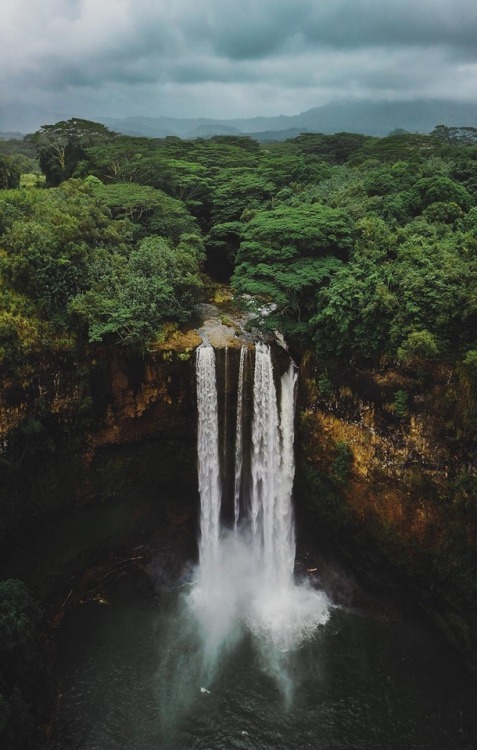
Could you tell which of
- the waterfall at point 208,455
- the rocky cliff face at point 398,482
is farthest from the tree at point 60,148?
the rocky cliff face at point 398,482

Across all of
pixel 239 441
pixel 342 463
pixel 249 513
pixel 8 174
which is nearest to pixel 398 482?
pixel 342 463

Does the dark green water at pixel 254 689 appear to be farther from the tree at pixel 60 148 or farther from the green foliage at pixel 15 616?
the tree at pixel 60 148

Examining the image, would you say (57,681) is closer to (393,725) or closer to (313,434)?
(393,725)

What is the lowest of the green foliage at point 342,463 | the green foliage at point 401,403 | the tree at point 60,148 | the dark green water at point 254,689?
the dark green water at point 254,689

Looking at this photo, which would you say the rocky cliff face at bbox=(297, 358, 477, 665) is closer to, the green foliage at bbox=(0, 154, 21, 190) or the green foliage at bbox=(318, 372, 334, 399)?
the green foliage at bbox=(318, 372, 334, 399)

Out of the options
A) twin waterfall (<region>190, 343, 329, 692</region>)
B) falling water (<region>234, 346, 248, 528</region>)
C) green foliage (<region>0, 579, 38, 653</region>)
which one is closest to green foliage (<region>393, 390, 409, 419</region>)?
twin waterfall (<region>190, 343, 329, 692</region>)

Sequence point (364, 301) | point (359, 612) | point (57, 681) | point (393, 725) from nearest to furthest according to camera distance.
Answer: point (393, 725)
point (57, 681)
point (364, 301)
point (359, 612)

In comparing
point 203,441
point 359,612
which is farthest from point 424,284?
Answer: point 359,612
